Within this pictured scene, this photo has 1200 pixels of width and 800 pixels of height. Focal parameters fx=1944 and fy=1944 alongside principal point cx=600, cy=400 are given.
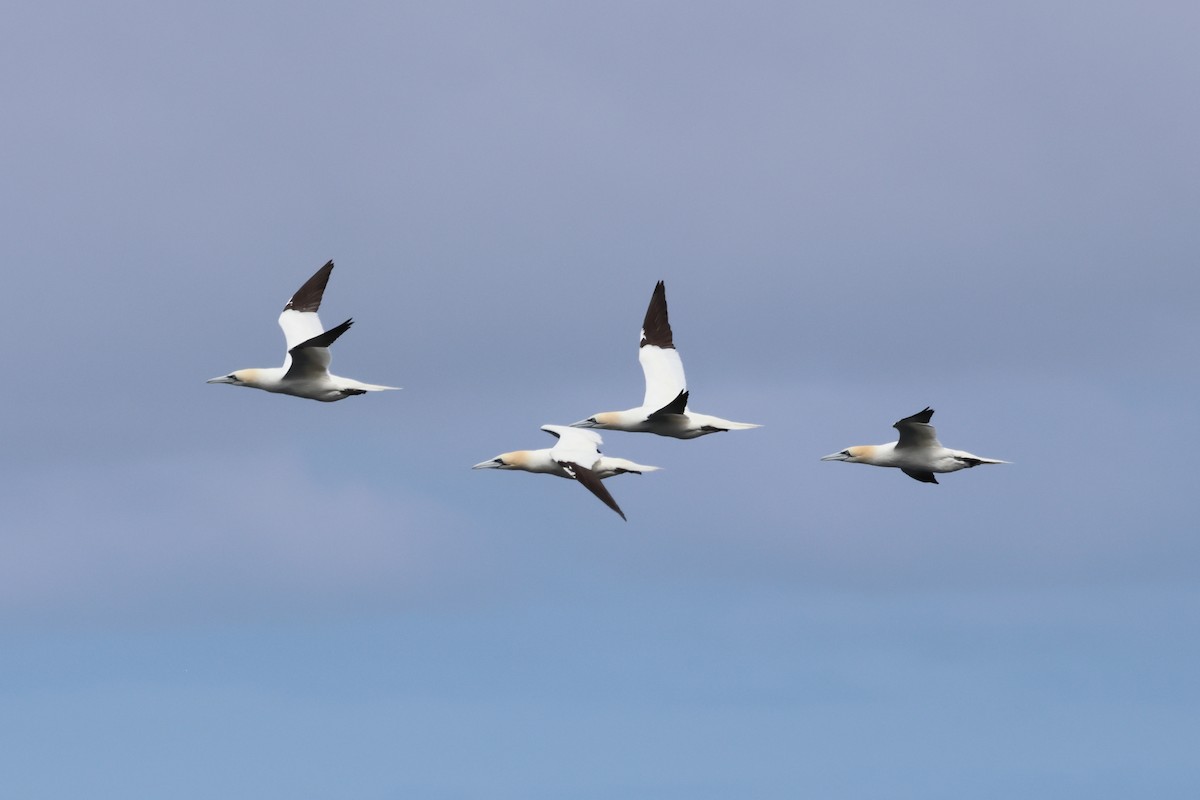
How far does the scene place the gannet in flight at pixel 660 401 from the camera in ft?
149

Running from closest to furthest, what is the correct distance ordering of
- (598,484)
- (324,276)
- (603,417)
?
(598,484) < (603,417) < (324,276)

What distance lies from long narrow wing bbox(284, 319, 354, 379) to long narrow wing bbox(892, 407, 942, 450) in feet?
40.9

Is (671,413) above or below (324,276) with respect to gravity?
below

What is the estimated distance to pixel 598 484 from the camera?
127ft

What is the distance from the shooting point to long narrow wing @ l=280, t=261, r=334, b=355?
48.4 meters

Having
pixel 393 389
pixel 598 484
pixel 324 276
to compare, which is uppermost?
pixel 324 276

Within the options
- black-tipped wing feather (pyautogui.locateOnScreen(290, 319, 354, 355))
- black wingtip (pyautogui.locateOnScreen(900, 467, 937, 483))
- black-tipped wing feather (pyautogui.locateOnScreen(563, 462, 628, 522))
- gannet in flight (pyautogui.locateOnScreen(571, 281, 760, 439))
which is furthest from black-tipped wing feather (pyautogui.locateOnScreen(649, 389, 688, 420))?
black-tipped wing feather (pyautogui.locateOnScreen(290, 319, 354, 355))

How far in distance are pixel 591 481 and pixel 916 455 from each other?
27.3 ft

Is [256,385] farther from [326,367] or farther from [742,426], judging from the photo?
[742,426]

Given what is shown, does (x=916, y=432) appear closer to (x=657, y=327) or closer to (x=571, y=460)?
(x=571, y=460)

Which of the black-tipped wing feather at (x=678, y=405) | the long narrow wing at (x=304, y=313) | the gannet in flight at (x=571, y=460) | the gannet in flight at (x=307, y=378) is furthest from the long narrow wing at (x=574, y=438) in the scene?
the long narrow wing at (x=304, y=313)

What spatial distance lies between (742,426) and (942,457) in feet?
16.6

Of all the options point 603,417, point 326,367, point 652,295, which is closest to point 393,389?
point 326,367

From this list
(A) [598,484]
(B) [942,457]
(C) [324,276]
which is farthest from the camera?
(C) [324,276]
